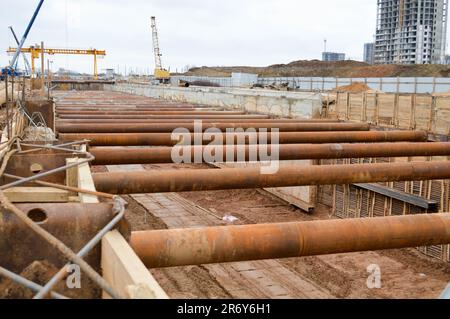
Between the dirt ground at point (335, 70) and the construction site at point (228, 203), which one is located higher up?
the dirt ground at point (335, 70)

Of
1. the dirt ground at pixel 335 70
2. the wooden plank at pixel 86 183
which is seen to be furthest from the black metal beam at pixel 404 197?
the dirt ground at pixel 335 70

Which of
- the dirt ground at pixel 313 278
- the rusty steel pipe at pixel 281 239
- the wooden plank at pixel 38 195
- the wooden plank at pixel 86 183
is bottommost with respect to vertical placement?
the dirt ground at pixel 313 278

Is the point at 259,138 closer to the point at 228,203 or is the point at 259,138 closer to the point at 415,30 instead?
the point at 228,203

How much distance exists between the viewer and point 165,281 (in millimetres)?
12703

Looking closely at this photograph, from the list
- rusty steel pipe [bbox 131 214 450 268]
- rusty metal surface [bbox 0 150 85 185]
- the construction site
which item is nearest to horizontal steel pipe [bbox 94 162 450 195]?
the construction site

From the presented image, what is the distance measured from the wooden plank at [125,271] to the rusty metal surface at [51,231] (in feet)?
0.57

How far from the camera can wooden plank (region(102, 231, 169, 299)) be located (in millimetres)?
2467

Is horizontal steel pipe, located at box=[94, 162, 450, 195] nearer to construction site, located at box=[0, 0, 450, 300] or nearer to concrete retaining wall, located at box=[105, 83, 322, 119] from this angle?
construction site, located at box=[0, 0, 450, 300]

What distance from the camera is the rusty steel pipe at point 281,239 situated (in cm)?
416

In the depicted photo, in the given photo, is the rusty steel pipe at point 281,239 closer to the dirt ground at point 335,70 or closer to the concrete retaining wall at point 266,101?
the concrete retaining wall at point 266,101

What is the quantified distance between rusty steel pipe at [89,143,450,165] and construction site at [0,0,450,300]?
25 mm

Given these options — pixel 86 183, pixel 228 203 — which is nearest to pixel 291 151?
pixel 86 183

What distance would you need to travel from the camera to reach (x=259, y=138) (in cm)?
1093

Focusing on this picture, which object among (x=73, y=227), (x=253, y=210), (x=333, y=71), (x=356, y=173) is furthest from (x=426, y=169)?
(x=333, y=71)
